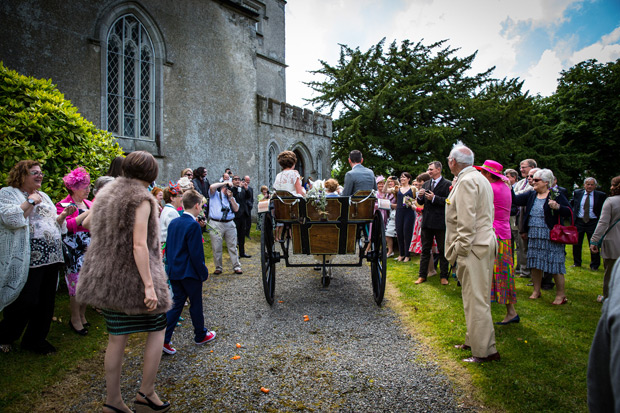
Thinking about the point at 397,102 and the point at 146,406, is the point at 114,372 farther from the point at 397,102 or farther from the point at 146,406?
the point at 397,102

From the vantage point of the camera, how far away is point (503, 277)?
462 cm

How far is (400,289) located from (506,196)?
258 centimetres

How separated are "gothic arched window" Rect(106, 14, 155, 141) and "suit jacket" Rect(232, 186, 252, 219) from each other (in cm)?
408

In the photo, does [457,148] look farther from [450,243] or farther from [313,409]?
[313,409]

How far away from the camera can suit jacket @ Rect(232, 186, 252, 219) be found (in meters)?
10.1

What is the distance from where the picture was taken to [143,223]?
275 cm

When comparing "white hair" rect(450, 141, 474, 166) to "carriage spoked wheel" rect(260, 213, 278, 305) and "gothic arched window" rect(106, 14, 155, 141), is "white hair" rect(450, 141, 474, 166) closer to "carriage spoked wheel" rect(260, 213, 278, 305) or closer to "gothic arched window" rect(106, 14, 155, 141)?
"carriage spoked wheel" rect(260, 213, 278, 305)

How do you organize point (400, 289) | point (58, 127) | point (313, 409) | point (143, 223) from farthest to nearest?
point (400, 289) → point (58, 127) → point (313, 409) → point (143, 223)

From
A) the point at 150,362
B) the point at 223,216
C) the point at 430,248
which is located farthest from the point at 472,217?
the point at 223,216

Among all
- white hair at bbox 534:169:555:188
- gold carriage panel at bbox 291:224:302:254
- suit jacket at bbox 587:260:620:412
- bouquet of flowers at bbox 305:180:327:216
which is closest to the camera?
suit jacket at bbox 587:260:620:412

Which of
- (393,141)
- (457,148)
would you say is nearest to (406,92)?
(393,141)

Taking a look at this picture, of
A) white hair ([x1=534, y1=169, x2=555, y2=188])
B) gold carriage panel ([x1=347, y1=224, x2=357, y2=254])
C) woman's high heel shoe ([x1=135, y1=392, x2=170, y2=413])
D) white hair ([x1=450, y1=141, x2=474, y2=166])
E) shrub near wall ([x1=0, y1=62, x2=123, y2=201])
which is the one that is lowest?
woman's high heel shoe ([x1=135, y1=392, x2=170, y2=413])

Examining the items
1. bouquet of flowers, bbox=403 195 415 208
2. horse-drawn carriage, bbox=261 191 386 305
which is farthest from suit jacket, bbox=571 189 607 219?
horse-drawn carriage, bbox=261 191 386 305

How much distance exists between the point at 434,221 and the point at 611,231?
2.60 meters
